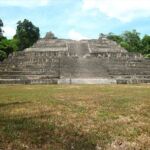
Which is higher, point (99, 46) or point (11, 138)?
point (99, 46)

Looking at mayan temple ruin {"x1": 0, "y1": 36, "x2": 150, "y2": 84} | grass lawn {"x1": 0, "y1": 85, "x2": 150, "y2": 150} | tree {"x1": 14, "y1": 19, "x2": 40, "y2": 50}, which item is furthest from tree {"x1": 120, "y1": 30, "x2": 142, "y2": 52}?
grass lawn {"x1": 0, "y1": 85, "x2": 150, "y2": 150}

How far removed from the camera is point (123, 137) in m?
7.11

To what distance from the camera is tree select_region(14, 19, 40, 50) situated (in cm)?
6356

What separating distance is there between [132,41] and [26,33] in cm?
2027

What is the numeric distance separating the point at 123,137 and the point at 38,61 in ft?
92.4

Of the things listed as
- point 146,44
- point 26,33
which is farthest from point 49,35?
point 146,44

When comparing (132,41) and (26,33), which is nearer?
(26,33)

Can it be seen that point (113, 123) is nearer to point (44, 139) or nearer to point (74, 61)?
point (44, 139)

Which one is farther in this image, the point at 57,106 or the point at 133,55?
the point at 133,55

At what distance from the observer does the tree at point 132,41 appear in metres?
68.9

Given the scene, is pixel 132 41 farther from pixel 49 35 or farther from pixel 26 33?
pixel 49 35

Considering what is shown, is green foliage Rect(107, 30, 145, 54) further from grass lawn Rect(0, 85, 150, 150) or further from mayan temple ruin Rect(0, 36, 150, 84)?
grass lawn Rect(0, 85, 150, 150)

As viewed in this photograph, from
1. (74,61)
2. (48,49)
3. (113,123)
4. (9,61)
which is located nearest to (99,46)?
(48,49)

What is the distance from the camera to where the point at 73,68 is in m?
33.8
